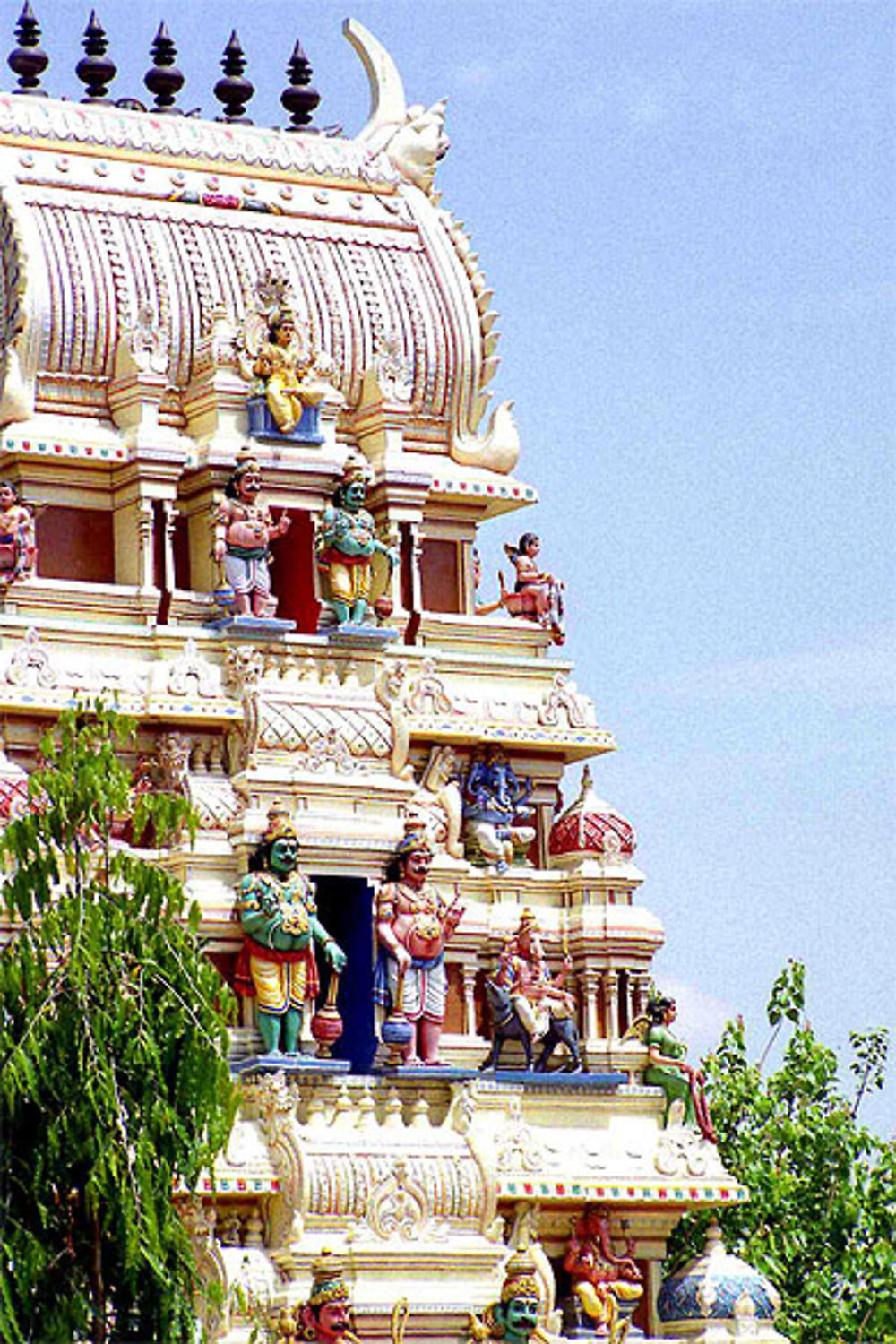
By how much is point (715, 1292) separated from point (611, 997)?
335 centimetres

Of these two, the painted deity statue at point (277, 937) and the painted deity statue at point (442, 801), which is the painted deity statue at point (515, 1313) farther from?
the painted deity statue at point (442, 801)

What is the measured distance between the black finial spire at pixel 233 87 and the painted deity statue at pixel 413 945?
9504 mm

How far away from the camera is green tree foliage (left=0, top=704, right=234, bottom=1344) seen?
34125 mm

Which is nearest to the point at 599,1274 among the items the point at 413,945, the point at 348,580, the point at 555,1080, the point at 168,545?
the point at 555,1080

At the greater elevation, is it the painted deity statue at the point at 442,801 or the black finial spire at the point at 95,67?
the black finial spire at the point at 95,67

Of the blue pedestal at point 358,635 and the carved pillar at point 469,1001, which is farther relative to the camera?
the carved pillar at point 469,1001

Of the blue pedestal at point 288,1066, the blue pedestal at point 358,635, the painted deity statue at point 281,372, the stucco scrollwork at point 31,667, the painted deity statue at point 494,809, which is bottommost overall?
the blue pedestal at point 288,1066

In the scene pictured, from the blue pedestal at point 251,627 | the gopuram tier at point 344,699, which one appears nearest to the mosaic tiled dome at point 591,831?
the gopuram tier at point 344,699

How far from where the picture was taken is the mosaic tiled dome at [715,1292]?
140 ft

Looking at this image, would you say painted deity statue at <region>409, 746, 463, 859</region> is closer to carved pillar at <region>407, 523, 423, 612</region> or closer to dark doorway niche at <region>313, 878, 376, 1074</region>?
dark doorway niche at <region>313, 878, 376, 1074</region>

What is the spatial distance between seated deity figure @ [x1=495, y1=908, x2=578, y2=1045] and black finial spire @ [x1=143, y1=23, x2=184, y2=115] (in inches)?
390

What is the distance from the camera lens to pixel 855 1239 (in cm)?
5150

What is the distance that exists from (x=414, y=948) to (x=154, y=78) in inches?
420

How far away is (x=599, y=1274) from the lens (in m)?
42.5
